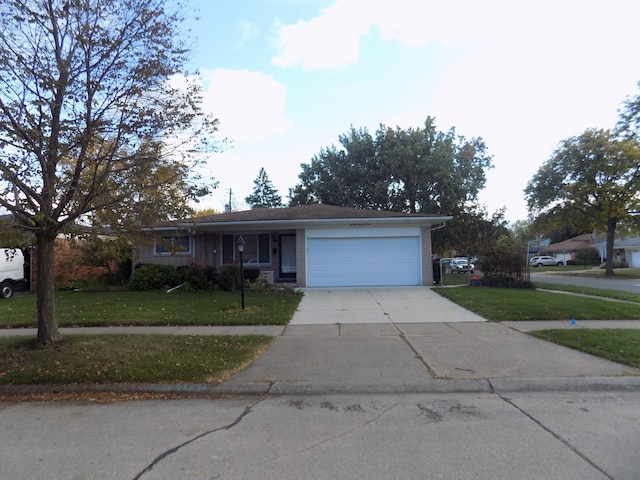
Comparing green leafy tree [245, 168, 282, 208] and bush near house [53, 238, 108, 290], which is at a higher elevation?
green leafy tree [245, 168, 282, 208]

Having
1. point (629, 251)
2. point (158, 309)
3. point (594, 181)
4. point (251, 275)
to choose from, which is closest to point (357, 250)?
point (251, 275)

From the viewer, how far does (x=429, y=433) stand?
3.98m

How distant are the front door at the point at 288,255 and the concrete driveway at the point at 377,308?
349cm

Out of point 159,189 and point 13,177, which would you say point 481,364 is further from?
point 13,177

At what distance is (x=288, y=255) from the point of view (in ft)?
62.4

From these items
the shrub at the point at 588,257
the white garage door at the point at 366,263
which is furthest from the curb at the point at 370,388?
the shrub at the point at 588,257

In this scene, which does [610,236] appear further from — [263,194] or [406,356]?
[263,194]

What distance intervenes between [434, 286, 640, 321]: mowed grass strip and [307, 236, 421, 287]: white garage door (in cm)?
339

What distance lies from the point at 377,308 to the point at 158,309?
6013 millimetres

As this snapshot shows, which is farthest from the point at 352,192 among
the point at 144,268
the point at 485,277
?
the point at 144,268

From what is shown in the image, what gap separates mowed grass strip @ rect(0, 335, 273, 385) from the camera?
18.6 ft

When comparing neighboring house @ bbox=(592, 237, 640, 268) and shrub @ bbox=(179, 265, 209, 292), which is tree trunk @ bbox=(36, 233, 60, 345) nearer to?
shrub @ bbox=(179, 265, 209, 292)

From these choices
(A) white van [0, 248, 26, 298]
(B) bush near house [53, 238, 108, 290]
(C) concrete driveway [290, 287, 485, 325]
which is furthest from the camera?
(B) bush near house [53, 238, 108, 290]

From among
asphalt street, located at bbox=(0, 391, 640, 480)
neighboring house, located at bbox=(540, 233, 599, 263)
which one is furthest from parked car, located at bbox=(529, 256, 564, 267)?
asphalt street, located at bbox=(0, 391, 640, 480)
